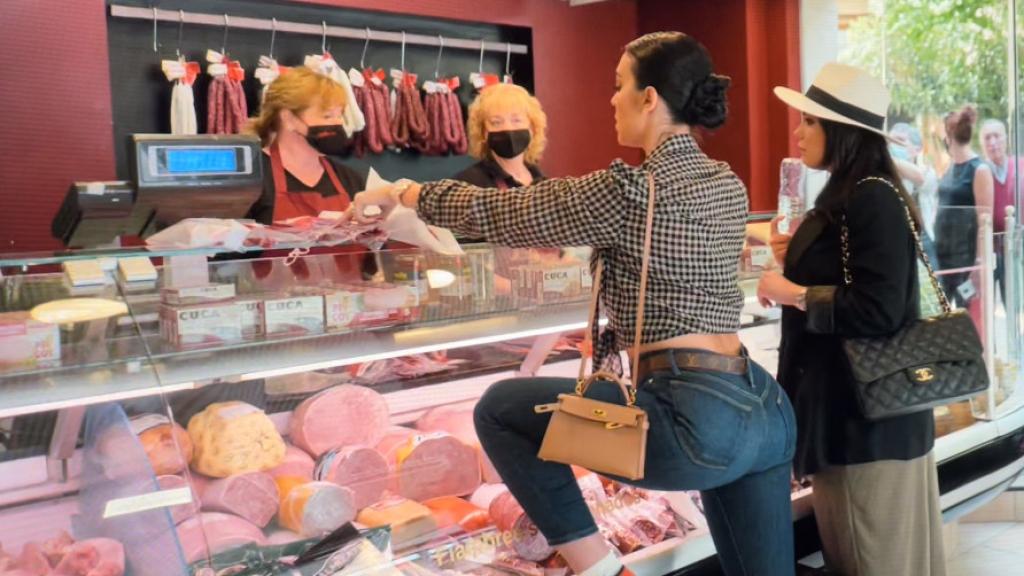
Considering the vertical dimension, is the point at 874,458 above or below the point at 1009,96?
below

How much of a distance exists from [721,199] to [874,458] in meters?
0.93

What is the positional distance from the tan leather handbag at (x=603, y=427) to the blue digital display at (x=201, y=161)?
28.1 inches

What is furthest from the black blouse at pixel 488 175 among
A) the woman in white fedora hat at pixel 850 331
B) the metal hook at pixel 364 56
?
the woman in white fedora hat at pixel 850 331

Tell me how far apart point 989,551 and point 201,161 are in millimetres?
3580

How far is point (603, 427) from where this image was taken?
189 centimetres

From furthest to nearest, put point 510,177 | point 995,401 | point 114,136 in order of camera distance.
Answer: point 114,136, point 510,177, point 995,401

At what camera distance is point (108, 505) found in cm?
185

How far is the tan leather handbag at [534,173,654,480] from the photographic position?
185 cm

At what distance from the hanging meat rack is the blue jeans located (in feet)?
11.5

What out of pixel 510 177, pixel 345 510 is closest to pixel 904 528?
pixel 345 510

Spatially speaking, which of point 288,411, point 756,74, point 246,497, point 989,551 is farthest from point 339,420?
point 756,74

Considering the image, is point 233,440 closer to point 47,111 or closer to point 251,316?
point 251,316

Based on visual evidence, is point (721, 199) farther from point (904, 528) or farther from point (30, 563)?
point (30, 563)

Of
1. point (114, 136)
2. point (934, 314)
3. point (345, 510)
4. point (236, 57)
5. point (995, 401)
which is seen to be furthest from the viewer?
point (236, 57)
